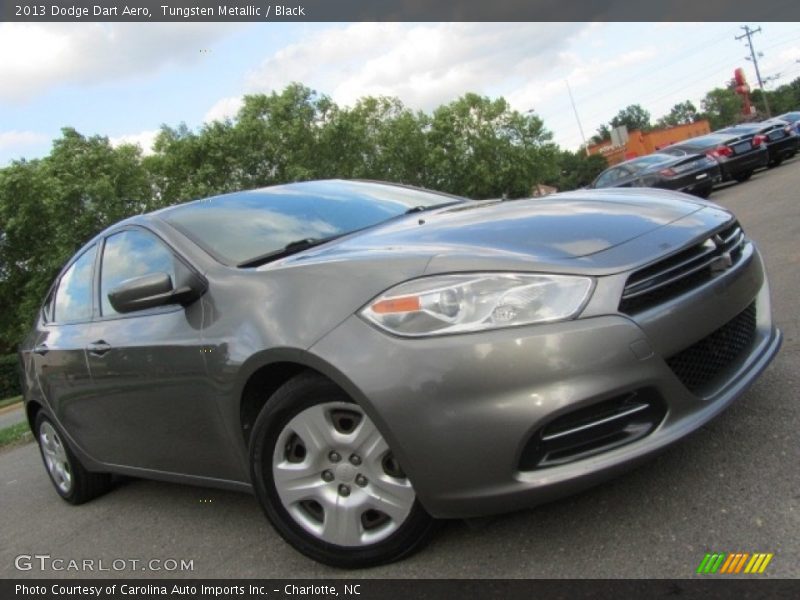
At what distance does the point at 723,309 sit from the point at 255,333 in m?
1.67

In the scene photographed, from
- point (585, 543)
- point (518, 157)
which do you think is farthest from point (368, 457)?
point (518, 157)

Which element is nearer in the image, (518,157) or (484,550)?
(484,550)

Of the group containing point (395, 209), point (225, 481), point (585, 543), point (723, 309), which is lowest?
point (585, 543)

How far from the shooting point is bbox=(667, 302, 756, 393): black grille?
7.70 feet

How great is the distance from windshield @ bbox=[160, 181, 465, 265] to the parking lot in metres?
1.29

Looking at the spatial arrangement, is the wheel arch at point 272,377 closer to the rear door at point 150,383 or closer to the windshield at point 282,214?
the rear door at point 150,383

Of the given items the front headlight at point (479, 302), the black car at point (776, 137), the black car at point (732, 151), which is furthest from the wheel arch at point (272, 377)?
the black car at point (776, 137)

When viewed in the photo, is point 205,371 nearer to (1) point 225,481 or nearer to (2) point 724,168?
(1) point 225,481

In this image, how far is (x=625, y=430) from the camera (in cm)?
223

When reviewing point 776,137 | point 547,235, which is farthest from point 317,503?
point 776,137

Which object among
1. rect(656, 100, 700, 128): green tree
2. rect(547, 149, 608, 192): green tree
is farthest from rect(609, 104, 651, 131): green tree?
rect(547, 149, 608, 192): green tree

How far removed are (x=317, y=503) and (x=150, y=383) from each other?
1.02 m

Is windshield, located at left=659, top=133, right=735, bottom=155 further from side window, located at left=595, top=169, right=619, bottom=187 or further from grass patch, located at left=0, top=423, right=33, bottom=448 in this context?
grass patch, located at left=0, top=423, right=33, bottom=448
